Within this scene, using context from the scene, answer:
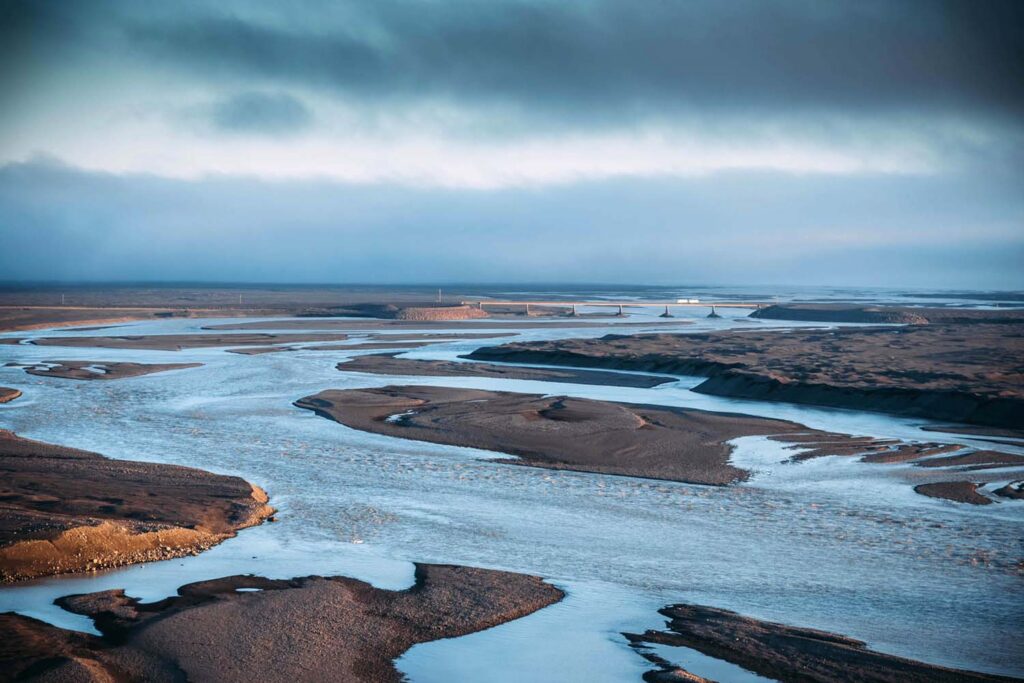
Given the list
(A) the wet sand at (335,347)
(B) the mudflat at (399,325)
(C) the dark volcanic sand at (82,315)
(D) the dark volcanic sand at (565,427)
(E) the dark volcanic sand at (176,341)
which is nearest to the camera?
(D) the dark volcanic sand at (565,427)

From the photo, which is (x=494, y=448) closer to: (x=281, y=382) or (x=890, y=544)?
(x=890, y=544)

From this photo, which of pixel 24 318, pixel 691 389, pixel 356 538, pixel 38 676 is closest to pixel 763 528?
pixel 356 538

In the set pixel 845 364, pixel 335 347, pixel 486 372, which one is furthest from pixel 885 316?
pixel 486 372

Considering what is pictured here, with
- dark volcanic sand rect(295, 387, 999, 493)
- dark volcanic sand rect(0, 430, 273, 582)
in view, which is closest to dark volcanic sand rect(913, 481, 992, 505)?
dark volcanic sand rect(295, 387, 999, 493)

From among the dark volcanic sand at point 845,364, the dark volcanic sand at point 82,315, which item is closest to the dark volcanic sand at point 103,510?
the dark volcanic sand at point 845,364

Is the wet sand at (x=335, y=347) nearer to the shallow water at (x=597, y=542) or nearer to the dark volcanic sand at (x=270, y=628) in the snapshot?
the shallow water at (x=597, y=542)

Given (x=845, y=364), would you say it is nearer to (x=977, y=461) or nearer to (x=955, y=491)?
(x=977, y=461)
